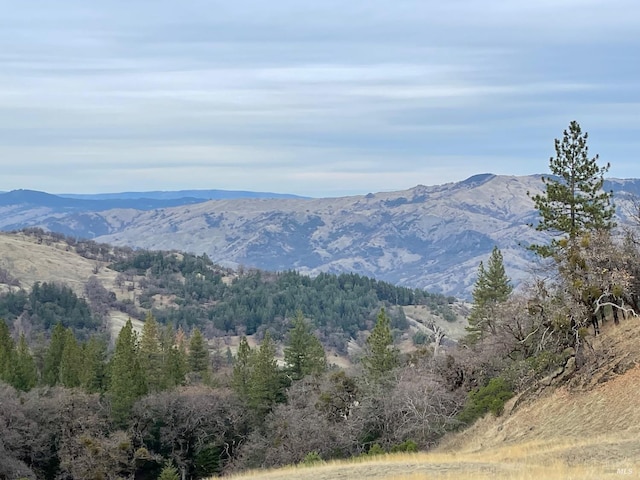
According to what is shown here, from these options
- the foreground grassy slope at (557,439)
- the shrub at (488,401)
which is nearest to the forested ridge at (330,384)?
the shrub at (488,401)

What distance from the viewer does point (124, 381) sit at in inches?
2404

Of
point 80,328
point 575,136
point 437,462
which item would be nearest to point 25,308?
point 80,328

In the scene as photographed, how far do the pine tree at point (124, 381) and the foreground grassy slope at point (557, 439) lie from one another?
1183 inches

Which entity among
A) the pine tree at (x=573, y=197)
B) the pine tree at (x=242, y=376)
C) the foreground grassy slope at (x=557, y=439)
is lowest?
the pine tree at (x=242, y=376)

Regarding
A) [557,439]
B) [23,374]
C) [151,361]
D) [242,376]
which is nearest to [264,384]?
[242,376]

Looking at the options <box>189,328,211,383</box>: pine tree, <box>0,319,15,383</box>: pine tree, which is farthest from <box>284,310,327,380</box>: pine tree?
<box>0,319,15,383</box>: pine tree

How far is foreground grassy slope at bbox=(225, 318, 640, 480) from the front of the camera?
71.9ft

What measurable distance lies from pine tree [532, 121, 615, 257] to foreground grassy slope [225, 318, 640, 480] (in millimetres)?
8525

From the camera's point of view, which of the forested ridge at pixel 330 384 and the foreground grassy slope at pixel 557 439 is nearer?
the foreground grassy slope at pixel 557 439

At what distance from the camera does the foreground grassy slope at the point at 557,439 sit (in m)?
21.9

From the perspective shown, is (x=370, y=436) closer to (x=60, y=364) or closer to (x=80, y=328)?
(x=60, y=364)

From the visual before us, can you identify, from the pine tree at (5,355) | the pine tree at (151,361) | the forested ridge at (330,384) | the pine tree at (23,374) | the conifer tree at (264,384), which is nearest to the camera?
the forested ridge at (330,384)

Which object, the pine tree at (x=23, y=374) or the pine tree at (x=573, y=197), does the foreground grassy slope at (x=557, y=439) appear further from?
the pine tree at (x=23, y=374)

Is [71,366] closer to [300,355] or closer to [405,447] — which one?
[300,355]
